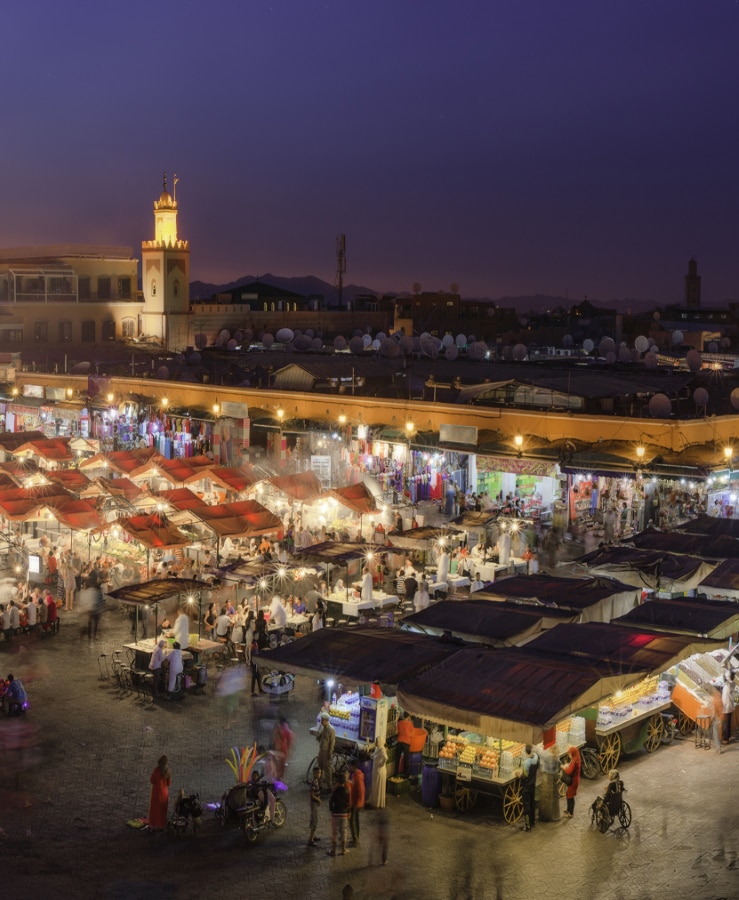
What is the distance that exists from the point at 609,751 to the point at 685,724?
68.2 inches

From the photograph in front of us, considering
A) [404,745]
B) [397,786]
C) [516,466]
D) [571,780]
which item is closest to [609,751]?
[571,780]

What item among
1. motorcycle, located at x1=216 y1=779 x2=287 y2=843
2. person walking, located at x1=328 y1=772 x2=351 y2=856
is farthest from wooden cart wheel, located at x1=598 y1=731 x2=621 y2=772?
motorcycle, located at x1=216 y1=779 x2=287 y2=843

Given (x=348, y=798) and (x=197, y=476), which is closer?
(x=348, y=798)

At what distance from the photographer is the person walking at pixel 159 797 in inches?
439

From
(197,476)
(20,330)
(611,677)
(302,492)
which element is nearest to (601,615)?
(611,677)

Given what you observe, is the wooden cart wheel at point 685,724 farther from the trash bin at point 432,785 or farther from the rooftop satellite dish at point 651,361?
the rooftop satellite dish at point 651,361

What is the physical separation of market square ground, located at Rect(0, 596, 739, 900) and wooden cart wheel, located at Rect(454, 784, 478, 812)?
0.48 feet

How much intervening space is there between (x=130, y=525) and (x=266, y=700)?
678cm

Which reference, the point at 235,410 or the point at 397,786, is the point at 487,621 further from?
the point at 235,410

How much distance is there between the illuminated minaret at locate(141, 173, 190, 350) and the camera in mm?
57562

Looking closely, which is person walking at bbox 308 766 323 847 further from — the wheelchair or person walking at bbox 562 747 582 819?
the wheelchair

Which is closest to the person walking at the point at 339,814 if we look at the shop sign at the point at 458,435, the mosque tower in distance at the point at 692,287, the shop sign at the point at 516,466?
the shop sign at the point at 516,466

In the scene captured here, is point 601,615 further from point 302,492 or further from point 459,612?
point 302,492

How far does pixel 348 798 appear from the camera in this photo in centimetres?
1077
